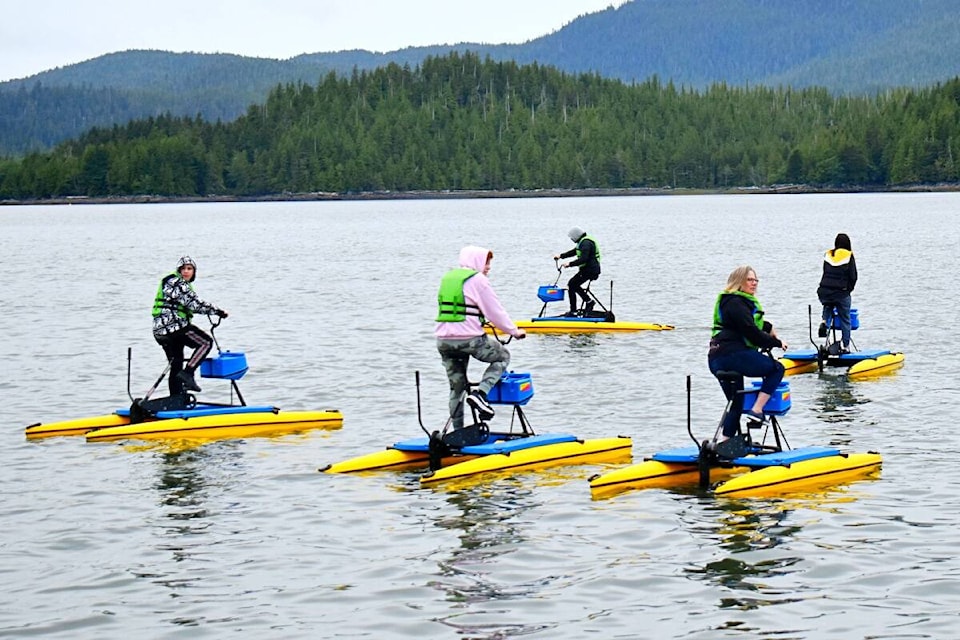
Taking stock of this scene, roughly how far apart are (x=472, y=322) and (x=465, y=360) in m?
0.61

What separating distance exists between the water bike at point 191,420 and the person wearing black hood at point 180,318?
222 mm

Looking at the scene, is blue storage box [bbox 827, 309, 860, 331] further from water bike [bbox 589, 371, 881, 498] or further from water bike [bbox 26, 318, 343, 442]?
water bike [bbox 26, 318, 343, 442]

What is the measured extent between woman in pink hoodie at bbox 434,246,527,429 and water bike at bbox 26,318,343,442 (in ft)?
15.1

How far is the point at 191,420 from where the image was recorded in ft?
74.1

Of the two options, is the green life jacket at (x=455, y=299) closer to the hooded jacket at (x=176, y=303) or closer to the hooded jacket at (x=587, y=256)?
the hooded jacket at (x=176, y=303)

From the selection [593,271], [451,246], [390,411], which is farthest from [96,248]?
[390,411]

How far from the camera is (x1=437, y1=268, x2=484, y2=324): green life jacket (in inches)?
734

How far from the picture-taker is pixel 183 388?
76.1 feet

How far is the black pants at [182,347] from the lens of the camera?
22.8m

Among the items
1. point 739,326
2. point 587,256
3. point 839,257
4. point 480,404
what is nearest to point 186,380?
point 480,404

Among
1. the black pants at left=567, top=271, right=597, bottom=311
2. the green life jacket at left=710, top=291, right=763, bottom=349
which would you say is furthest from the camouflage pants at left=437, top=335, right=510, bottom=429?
the black pants at left=567, top=271, right=597, bottom=311

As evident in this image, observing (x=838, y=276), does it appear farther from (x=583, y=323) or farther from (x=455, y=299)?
(x=455, y=299)

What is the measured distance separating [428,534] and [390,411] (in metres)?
9.30

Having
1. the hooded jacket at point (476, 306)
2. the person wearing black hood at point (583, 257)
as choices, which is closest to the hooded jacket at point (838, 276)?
the person wearing black hood at point (583, 257)
